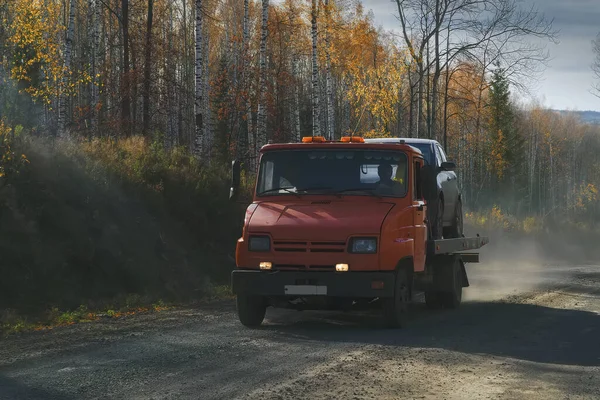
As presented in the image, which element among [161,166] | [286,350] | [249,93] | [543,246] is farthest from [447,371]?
[543,246]

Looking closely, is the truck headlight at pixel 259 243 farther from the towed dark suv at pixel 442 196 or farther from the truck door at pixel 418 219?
the towed dark suv at pixel 442 196

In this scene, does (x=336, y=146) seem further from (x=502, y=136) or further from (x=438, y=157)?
(x=502, y=136)

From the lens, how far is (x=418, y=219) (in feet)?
37.7

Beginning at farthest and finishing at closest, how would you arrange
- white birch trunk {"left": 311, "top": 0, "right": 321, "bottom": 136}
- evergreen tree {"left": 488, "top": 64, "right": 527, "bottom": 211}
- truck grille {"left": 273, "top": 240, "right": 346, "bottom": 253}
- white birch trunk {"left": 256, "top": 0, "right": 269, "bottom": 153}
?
evergreen tree {"left": 488, "top": 64, "right": 527, "bottom": 211} → white birch trunk {"left": 311, "top": 0, "right": 321, "bottom": 136} → white birch trunk {"left": 256, "top": 0, "right": 269, "bottom": 153} → truck grille {"left": 273, "top": 240, "right": 346, "bottom": 253}

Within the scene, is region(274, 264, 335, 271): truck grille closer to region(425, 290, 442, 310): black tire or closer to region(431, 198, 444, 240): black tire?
region(431, 198, 444, 240): black tire

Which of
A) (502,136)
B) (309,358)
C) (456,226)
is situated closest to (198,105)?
(456,226)

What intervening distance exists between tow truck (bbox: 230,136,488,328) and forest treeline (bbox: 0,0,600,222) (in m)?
6.02

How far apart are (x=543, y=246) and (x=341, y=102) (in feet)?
82.5

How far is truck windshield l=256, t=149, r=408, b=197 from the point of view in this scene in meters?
11.2

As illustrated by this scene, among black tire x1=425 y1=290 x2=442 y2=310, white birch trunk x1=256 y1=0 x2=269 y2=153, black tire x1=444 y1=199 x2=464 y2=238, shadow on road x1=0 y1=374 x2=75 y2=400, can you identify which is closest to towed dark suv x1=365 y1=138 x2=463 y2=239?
black tire x1=444 y1=199 x2=464 y2=238

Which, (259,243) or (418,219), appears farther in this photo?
(418,219)

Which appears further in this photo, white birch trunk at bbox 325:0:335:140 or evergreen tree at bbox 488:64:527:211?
evergreen tree at bbox 488:64:527:211

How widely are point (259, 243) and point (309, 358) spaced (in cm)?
241

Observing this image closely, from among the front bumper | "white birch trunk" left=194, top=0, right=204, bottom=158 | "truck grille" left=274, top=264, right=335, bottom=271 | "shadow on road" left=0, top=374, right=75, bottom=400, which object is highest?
"white birch trunk" left=194, top=0, right=204, bottom=158
